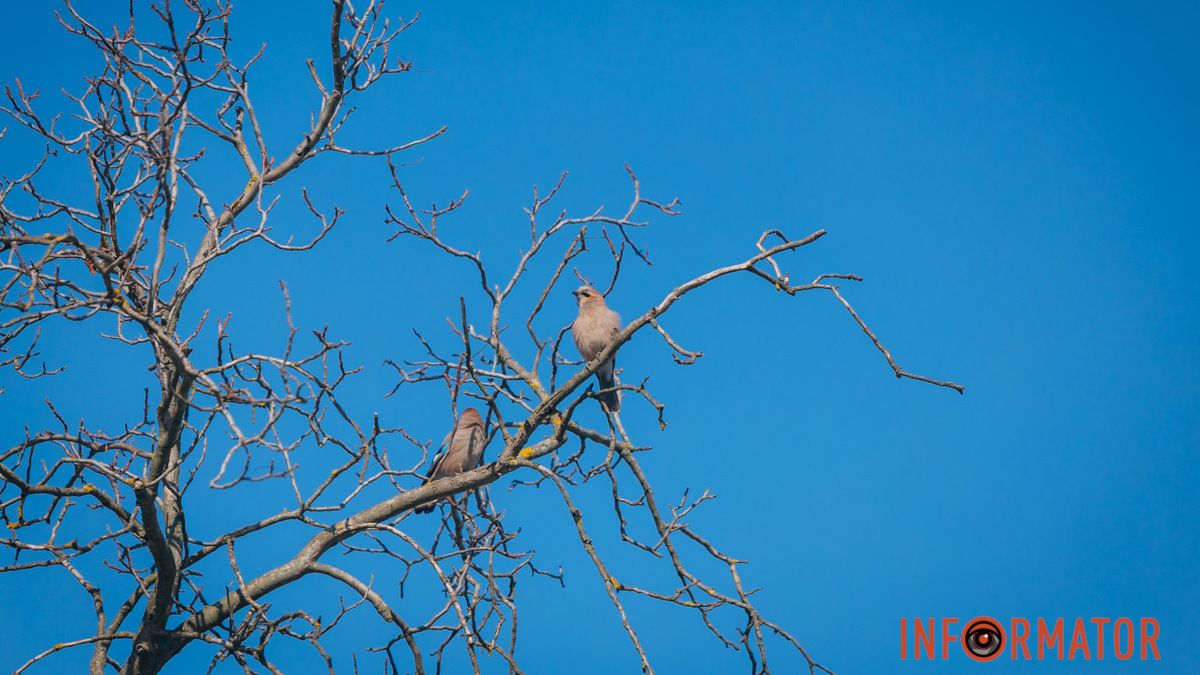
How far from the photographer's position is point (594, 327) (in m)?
8.66

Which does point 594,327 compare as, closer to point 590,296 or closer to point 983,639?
point 590,296

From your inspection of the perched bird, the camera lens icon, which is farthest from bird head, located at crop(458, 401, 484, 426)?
the camera lens icon

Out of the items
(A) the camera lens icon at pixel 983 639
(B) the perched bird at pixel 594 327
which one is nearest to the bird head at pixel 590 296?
(B) the perched bird at pixel 594 327

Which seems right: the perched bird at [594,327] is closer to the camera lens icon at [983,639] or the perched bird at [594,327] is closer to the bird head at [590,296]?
the bird head at [590,296]

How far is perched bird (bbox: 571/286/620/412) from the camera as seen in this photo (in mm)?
8625

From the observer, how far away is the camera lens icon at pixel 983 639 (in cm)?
798

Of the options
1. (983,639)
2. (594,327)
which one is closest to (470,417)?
(594,327)

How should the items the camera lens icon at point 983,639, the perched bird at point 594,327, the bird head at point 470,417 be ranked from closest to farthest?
the camera lens icon at point 983,639, the perched bird at point 594,327, the bird head at point 470,417

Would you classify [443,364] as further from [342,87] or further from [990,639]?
[990,639]

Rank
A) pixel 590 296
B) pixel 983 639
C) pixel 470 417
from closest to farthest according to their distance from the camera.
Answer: pixel 983 639
pixel 590 296
pixel 470 417

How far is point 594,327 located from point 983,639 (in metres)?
3.84

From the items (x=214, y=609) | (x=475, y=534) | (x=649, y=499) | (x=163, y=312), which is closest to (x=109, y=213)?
(x=163, y=312)

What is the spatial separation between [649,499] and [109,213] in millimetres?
2975

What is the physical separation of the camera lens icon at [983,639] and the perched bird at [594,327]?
331 centimetres
